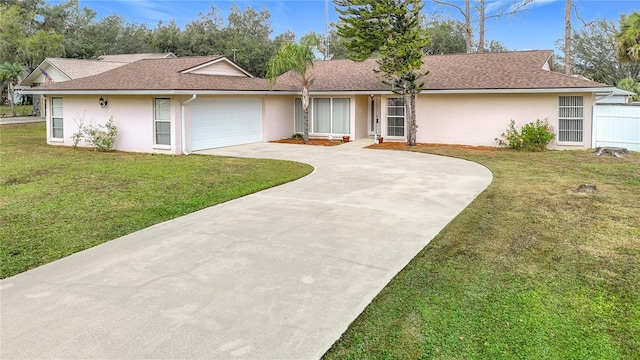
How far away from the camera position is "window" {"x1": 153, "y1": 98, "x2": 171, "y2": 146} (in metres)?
15.8

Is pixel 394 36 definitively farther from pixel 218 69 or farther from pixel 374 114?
pixel 218 69

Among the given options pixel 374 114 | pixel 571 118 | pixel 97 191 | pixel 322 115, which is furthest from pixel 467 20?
pixel 97 191

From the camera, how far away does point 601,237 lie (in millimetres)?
6336

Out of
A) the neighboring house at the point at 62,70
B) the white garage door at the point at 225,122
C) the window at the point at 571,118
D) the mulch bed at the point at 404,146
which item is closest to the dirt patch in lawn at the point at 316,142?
the white garage door at the point at 225,122

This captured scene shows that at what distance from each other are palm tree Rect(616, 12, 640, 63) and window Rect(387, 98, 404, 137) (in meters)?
13.7

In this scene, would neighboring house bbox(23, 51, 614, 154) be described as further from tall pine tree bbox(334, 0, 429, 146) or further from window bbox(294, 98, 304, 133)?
tall pine tree bbox(334, 0, 429, 146)

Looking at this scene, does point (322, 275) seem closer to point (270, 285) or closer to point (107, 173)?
point (270, 285)

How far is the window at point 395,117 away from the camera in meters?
20.0

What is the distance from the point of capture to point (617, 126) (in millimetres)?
16109

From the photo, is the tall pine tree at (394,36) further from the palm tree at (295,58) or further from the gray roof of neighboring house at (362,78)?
the palm tree at (295,58)

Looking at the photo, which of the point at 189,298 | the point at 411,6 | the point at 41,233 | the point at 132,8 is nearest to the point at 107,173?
the point at 41,233

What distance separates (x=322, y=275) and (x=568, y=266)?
274 centimetres

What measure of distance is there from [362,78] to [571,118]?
8.55 metres

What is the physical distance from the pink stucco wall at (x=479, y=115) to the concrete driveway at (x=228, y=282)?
10119 millimetres
